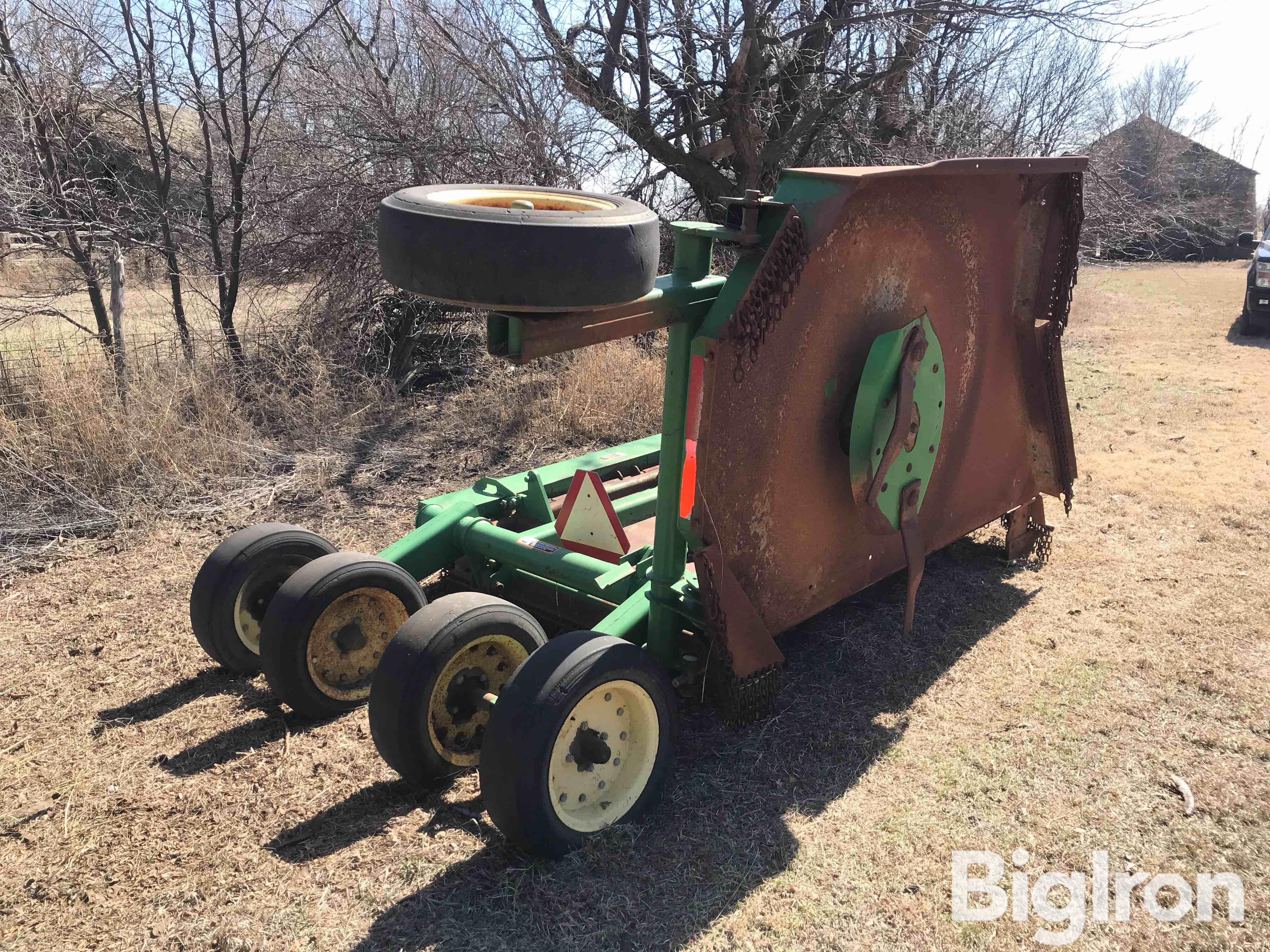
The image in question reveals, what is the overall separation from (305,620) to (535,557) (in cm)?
96

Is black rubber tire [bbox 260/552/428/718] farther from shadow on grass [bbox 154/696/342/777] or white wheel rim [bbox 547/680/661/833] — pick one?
white wheel rim [bbox 547/680/661/833]

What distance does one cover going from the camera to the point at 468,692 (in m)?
3.09

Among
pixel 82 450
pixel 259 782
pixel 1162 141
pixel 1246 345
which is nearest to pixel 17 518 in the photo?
pixel 82 450

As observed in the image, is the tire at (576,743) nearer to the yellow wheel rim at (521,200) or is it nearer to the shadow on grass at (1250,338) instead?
the yellow wheel rim at (521,200)

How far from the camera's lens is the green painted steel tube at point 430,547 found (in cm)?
402

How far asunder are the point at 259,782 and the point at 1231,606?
14.3ft

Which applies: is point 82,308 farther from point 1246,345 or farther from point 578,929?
point 1246,345

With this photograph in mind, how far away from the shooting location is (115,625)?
4.15m

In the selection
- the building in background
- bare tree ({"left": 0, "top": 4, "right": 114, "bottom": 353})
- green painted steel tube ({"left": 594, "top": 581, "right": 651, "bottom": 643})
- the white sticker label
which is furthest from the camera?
the building in background

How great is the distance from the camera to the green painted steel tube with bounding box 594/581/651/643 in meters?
Result: 3.24

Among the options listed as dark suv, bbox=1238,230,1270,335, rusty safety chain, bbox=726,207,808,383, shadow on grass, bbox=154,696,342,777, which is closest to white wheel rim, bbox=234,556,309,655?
shadow on grass, bbox=154,696,342,777

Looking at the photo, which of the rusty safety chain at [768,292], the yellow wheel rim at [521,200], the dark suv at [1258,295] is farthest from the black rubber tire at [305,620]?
the dark suv at [1258,295]

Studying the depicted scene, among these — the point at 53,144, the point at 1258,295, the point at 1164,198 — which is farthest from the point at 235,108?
the point at 1164,198

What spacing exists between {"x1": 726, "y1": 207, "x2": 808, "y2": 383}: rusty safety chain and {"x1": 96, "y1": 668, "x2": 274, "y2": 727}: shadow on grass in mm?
2286
